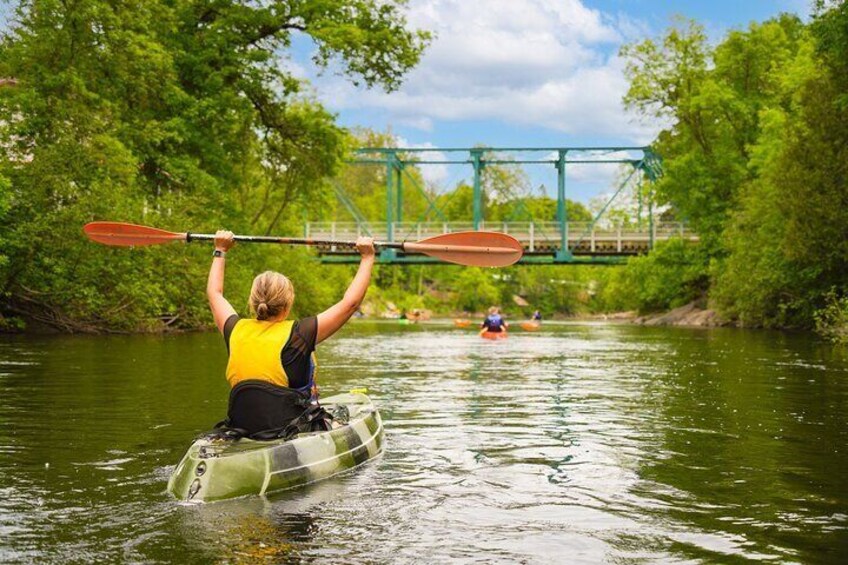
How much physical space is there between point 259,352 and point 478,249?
2.51 m

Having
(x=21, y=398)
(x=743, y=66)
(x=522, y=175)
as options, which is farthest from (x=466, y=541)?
(x=522, y=175)

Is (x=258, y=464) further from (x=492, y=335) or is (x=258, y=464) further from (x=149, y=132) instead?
(x=492, y=335)

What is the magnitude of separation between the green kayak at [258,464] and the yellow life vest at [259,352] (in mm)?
429

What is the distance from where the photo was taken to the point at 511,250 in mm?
8219

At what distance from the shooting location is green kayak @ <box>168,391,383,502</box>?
6023 mm

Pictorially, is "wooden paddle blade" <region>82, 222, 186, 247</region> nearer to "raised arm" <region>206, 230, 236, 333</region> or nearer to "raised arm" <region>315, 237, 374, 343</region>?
"raised arm" <region>206, 230, 236, 333</region>

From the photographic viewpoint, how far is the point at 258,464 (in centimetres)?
620

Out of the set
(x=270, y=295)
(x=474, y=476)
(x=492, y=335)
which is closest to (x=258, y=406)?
(x=270, y=295)

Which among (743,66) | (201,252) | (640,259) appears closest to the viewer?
(201,252)

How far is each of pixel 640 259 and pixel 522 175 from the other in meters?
36.9

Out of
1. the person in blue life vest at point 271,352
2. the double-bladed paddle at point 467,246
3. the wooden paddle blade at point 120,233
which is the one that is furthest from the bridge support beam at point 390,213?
the person in blue life vest at point 271,352

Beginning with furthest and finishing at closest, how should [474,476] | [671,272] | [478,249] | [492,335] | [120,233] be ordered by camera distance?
[671,272], [492,335], [120,233], [478,249], [474,476]

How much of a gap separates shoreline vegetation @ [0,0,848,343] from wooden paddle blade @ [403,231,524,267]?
48.7 feet

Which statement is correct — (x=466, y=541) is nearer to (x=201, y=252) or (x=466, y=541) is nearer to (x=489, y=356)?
(x=489, y=356)
